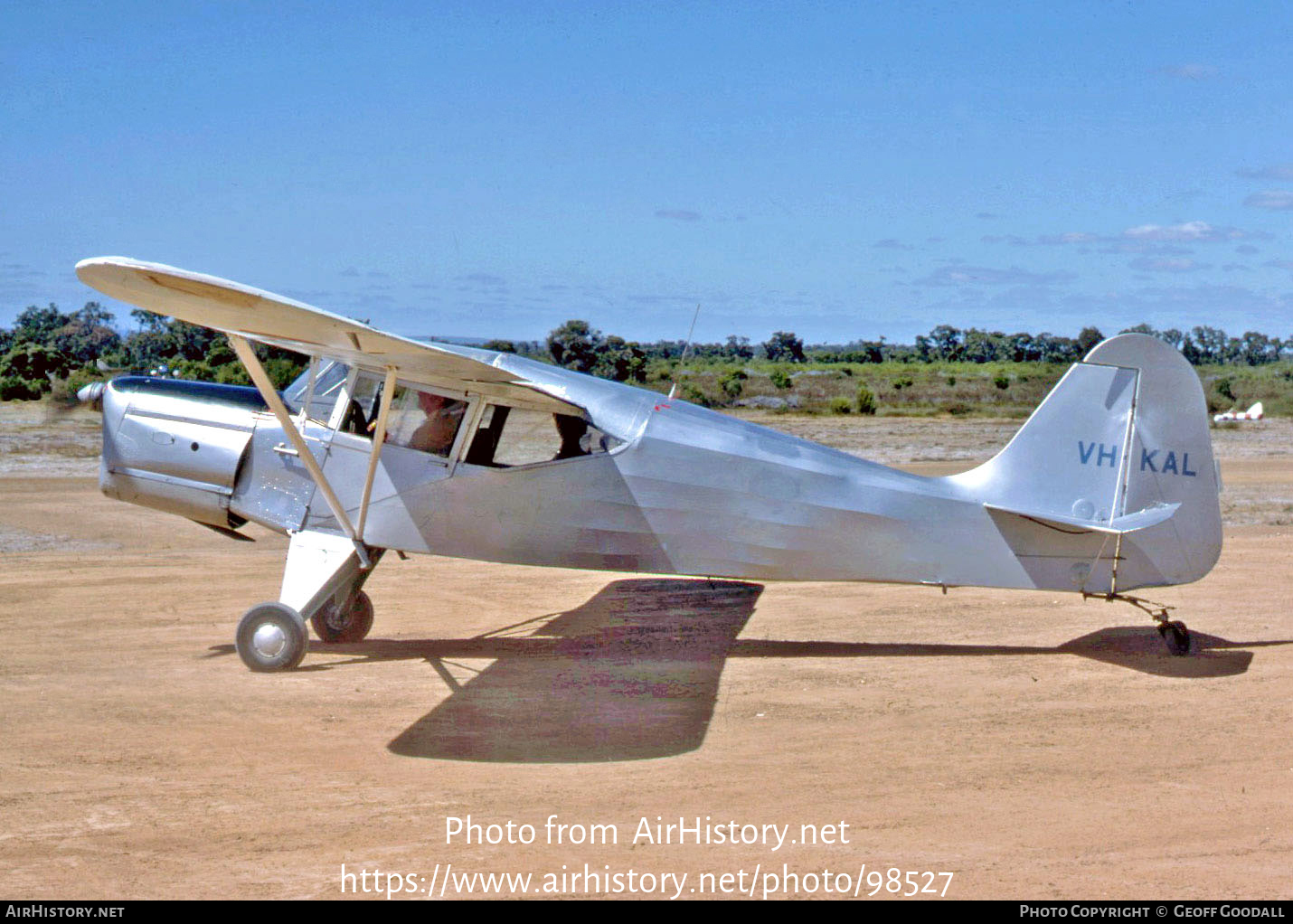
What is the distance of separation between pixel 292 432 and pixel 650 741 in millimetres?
3480

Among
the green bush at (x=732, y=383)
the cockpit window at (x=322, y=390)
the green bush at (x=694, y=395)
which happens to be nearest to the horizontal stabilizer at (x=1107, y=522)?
the cockpit window at (x=322, y=390)

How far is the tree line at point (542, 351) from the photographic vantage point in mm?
32319

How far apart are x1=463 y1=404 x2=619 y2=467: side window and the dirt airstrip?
1656mm

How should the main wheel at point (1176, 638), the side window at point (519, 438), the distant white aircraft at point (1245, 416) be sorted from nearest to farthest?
1. the side window at point (519, 438)
2. the main wheel at point (1176, 638)
3. the distant white aircraft at point (1245, 416)

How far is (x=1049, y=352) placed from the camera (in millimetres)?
93250

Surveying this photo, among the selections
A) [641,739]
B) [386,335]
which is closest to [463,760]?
[641,739]

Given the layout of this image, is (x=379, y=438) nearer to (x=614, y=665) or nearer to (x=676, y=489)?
(x=676, y=489)

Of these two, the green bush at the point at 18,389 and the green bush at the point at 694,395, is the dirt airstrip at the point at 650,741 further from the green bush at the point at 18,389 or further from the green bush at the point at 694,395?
the green bush at the point at 694,395

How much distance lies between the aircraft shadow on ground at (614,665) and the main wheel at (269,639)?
41 cm

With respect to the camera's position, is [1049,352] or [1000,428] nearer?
[1000,428]

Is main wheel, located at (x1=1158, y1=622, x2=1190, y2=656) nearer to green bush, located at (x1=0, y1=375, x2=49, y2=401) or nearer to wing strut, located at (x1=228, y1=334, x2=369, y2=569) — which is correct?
wing strut, located at (x1=228, y1=334, x2=369, y2=569)

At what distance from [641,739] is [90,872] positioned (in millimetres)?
3311

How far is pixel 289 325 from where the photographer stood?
768cm

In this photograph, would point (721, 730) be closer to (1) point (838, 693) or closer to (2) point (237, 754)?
(1) point (838, 693)
